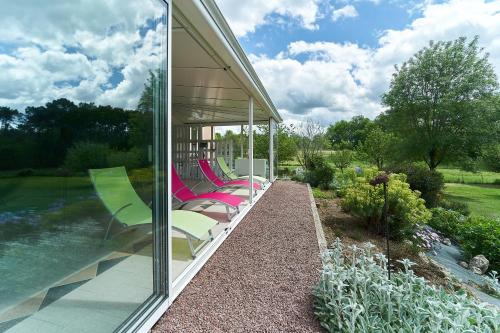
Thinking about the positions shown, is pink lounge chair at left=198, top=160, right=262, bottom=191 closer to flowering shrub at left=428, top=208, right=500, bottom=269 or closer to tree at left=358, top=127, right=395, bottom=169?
flowering shrub at left=428, top=208, right=500, bottom=269

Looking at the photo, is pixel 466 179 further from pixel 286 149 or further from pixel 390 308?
pixel 390 308

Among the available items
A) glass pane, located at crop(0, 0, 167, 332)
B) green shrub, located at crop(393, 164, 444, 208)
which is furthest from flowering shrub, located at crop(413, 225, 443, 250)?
glass pane, located at crop(0, 0, 167, 332)

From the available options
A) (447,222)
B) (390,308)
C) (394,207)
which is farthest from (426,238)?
(390,308)

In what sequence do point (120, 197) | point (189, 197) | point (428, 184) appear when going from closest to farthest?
point (120, 197) → point (189, 197) → point (428, 184)

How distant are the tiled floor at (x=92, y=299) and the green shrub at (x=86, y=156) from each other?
708 millimetres

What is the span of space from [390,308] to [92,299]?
2.47m

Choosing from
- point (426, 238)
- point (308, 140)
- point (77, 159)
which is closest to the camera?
point (77, 159)

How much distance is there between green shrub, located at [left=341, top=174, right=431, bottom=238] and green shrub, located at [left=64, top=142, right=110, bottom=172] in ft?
19.0

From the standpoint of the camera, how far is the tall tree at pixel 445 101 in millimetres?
15164

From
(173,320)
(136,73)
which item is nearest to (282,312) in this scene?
(173,320)

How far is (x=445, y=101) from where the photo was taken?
1531cm

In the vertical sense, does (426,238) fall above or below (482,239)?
below

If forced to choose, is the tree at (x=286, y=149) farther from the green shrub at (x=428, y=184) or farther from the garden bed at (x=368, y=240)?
the garden bed at (x=368, y=240)

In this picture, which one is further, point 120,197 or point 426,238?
point 426,238
